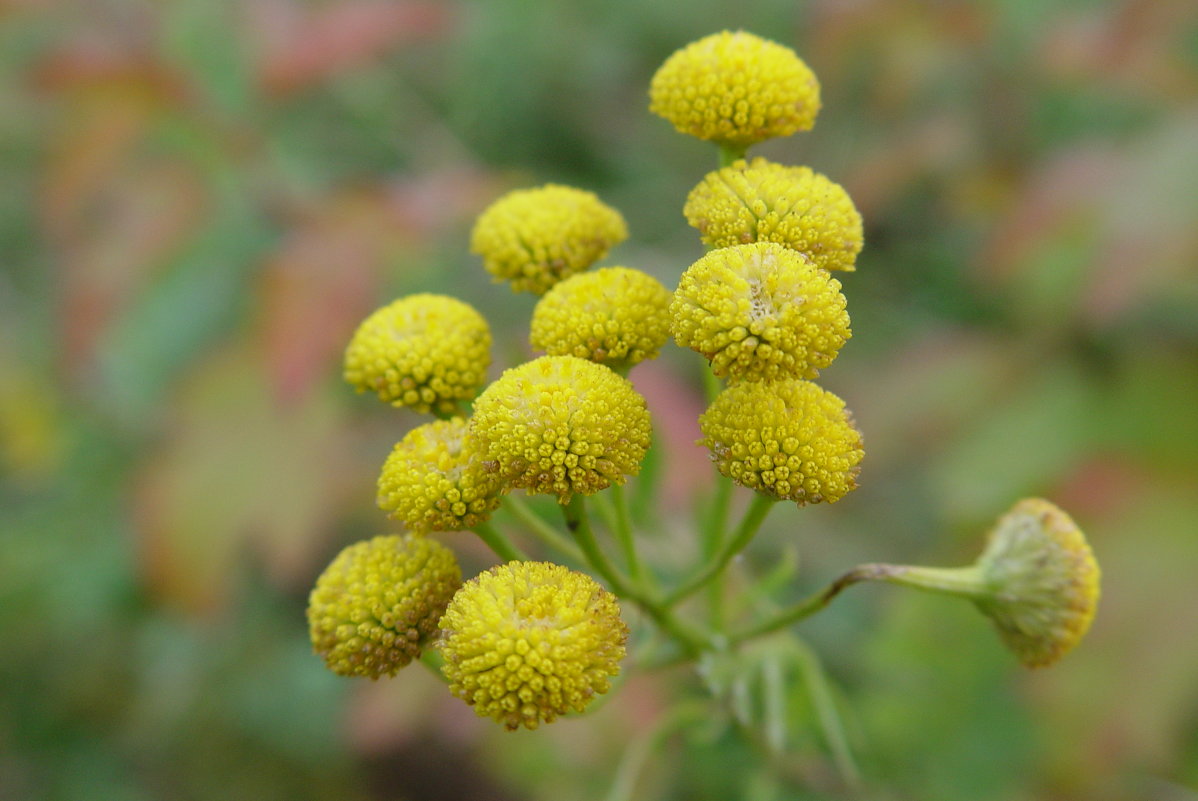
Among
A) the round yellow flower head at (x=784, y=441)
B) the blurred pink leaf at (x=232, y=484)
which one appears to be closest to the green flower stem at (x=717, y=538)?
the round yellow flower head at (x=784, y=441)

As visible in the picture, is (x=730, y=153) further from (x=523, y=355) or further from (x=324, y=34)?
(x=324, y=34)

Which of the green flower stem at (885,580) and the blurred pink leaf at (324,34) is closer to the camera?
the green flower stem at (885,580)

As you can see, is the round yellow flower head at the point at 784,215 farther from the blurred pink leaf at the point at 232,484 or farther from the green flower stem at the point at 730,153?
the blurred pink leaf at the point at 232,484

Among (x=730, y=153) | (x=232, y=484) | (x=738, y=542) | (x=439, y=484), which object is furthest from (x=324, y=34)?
(x=738, y=542)

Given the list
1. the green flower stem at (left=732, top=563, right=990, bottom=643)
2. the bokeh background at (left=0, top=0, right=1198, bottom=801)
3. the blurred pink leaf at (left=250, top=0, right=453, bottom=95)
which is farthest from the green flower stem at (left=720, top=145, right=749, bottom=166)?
the blurred pink leaf at (left=250, top=0, right=453, bottom=95)

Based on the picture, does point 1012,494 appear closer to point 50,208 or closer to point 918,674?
point 918,674

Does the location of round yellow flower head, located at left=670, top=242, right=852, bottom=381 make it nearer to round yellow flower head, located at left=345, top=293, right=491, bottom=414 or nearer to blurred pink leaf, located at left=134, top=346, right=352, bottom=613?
round yellow flower head, located at left=345, top=293, right=491, bottom=414

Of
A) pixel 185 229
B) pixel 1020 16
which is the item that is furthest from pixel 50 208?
pixel 1020 16
